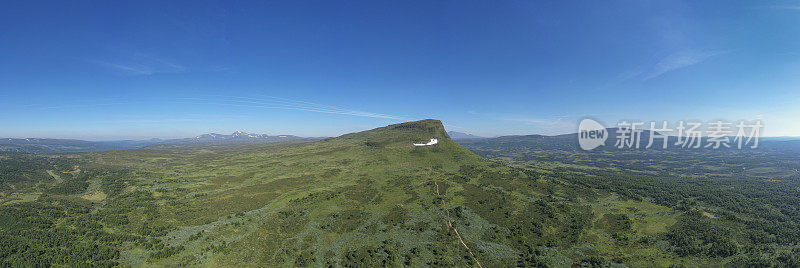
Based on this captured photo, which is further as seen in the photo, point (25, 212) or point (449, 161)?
point (449, 161)

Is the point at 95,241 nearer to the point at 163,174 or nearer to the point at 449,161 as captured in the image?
the point at 163,174

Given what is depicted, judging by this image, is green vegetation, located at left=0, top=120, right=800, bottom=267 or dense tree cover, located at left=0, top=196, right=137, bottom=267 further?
green vegetation, located at left=0, top=120, right=800, bottom=267

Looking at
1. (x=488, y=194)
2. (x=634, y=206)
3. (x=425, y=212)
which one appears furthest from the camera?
(x=488, y=194)

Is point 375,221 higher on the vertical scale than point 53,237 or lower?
lower

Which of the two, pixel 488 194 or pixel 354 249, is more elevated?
pixel 488 194

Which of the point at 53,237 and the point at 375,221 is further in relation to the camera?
the point at 375,221

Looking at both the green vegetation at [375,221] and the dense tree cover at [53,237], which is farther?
the green vegetation at [375,221]

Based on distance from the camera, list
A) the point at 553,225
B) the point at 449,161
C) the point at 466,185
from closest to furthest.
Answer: the point at 553,225, the point at 466,185, the point at 449,161

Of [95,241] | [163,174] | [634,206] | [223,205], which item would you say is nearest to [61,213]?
[95,241]
